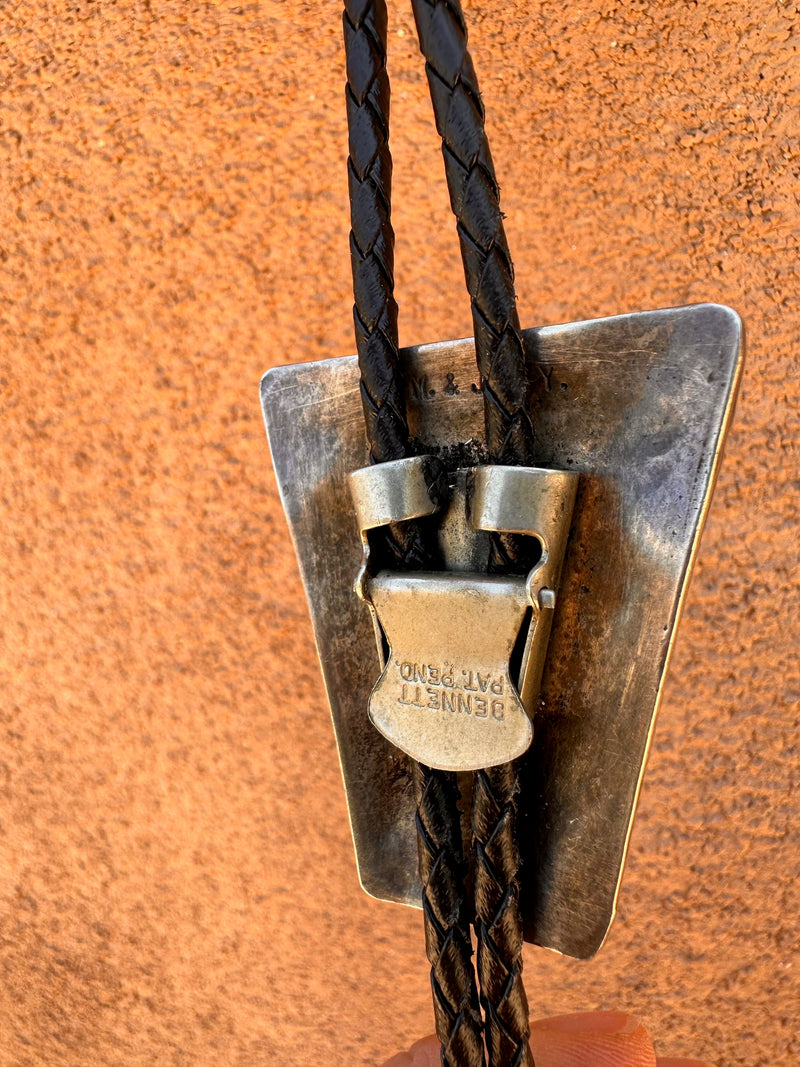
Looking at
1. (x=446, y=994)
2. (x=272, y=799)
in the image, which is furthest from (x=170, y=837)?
(x=446, y=994)

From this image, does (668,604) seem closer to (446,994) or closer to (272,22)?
(446,994)

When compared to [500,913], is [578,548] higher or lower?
higher

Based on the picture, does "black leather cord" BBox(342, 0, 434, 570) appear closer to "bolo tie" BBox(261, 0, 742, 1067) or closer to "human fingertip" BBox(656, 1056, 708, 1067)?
"bolo tie" BBox(261, 0, 742, 1067)

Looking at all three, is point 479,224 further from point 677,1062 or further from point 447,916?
point 677,1062

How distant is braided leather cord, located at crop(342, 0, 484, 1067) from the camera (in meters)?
0.32

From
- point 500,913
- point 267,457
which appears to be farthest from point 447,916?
point 267,457

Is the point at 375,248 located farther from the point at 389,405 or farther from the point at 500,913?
the point at 500,913

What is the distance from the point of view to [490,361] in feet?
1.00

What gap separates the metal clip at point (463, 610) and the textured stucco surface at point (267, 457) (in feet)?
0.53

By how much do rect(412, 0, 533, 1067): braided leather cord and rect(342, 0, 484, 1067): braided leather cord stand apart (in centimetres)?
1

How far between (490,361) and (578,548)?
0.08m

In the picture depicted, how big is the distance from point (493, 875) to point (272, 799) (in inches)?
8.4

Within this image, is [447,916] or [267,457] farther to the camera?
[267,457]

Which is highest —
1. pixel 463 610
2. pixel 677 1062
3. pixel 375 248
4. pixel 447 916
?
pixel 375 248
